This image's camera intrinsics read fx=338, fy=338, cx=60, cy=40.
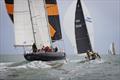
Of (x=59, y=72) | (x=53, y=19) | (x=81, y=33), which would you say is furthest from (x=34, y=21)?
(x=59, y=72)

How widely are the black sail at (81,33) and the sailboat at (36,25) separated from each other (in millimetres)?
4149

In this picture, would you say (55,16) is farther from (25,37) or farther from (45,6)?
(25,37)

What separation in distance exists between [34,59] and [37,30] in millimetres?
4972

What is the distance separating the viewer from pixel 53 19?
42.9 meters

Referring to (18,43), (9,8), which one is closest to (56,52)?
(18,43)

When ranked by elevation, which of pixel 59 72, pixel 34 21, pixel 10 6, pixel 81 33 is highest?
pixel 10 6

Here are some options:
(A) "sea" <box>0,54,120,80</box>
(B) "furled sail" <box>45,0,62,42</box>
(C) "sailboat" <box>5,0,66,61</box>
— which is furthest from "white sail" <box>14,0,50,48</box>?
(A) "sea" <box>0,54,120,80</box>

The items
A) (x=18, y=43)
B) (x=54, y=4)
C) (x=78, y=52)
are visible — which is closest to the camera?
(x=78, y=52)

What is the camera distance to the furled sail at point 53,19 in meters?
42.1

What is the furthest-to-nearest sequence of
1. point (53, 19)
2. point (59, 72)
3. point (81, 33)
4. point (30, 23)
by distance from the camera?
point (53, 19), point (30, 23), point (81, 33), point (59, 72)

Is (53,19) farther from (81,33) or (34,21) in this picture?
(81,33)

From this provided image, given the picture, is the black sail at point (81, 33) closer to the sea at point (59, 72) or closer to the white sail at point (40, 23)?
the sea at point (59, 72)

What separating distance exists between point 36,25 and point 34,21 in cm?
60

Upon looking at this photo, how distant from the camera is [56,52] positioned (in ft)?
131
